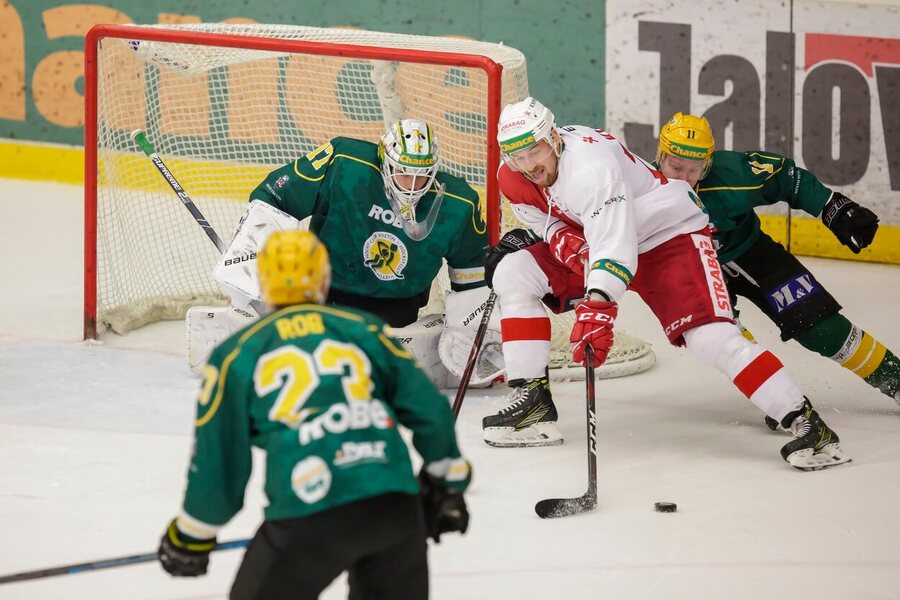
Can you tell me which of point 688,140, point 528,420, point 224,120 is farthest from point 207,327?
point 224,120

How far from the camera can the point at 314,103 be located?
5887 mm

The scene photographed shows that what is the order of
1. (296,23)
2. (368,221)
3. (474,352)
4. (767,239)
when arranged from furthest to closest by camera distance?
(296,23)
(368,221)
(767,239)
(474,352)

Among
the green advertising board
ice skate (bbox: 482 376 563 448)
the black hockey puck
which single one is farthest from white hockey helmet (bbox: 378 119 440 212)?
the green advertising board

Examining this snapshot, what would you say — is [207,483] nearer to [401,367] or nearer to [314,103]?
[401,367]

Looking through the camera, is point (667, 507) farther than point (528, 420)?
No

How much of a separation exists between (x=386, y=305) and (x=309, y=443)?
97.3 inches

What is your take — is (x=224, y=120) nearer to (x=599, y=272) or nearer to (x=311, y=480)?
(x=599, y=272)

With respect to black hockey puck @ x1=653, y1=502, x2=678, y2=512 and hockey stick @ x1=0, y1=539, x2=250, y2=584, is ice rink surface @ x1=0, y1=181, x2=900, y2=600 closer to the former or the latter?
black hockey puck @ x1=653, y1=502, x2=678, y2=512

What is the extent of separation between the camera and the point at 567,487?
12.1 feet

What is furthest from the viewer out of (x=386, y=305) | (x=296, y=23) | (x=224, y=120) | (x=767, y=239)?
(x=296, y=23)

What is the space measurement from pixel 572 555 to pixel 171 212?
10.5 feet

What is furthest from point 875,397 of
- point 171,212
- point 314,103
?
point 171,212

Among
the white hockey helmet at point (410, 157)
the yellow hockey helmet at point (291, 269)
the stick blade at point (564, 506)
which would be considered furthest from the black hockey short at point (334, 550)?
the white hockey helmet at point (410, 157)

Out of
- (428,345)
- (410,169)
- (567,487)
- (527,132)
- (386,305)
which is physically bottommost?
(567,487)
